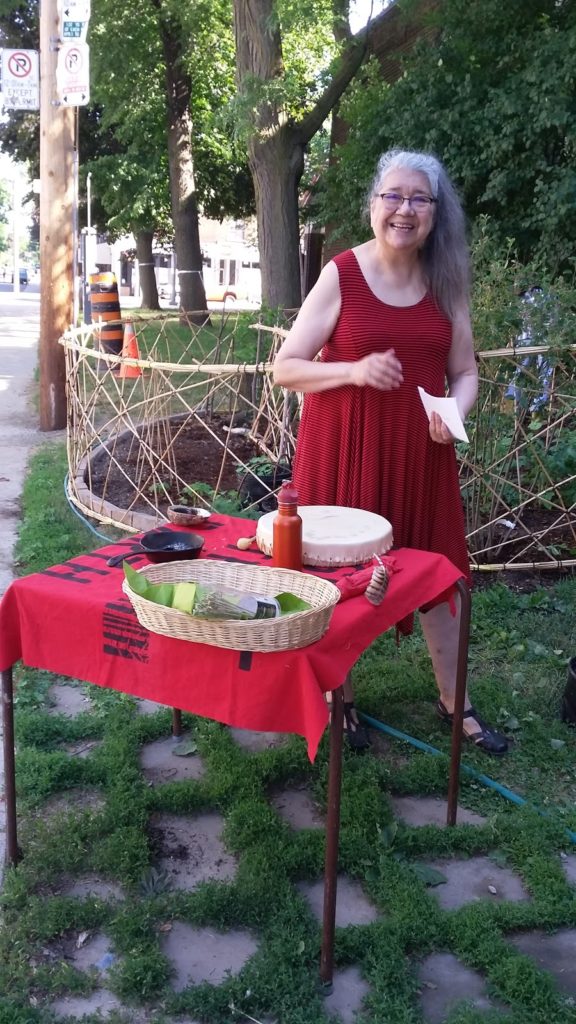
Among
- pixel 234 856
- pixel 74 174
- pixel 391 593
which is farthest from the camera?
pixel 74 174

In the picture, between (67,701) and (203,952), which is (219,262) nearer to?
(67,701)

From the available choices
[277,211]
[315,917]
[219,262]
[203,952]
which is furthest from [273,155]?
[219,262]

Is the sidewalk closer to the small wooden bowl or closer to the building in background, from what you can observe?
the small wooden bowl

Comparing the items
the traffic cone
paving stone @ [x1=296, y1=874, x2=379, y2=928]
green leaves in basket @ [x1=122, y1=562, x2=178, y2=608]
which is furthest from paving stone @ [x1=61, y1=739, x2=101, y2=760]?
the traffic cone

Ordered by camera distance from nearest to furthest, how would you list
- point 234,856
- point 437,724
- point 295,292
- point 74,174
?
1. point 234,856
2. point 437,724
3. point 74,174
4. point 295,292

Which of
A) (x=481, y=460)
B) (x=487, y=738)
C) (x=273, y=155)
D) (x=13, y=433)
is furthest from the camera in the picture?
(x=273, y=155)

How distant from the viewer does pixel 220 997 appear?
80.9 inches

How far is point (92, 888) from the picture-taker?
2459mm

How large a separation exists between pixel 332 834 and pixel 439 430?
1256mm

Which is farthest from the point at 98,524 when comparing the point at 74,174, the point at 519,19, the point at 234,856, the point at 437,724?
the point at 519,19

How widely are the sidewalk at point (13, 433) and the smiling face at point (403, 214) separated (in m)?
2.16

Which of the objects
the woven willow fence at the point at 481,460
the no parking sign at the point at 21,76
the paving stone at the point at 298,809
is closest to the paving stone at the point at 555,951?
the paving stone at the point at 298,809

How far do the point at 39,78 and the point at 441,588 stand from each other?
27.9 feet

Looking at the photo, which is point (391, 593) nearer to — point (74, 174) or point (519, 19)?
point (74, 174)
